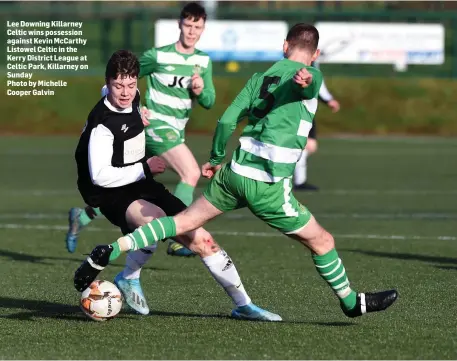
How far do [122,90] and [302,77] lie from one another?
1365 millimetres

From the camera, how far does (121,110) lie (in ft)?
24.0

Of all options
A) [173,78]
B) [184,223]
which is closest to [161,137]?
[173,78]

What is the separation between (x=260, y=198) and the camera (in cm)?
679

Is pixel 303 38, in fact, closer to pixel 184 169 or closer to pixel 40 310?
pixel 40 310

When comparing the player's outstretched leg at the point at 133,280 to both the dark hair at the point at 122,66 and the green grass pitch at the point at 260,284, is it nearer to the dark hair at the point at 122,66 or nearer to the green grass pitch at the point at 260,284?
the green grass pitch at the point at 260,284

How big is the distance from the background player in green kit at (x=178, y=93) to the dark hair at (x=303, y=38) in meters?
3.85

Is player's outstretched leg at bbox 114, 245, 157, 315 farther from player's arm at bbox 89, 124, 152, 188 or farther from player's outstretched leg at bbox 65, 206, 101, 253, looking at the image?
player's outstretched leg at bbox 65, 206, 101, 253

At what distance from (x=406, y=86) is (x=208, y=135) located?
5049 millimetres

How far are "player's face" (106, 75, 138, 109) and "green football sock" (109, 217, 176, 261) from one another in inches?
34.1

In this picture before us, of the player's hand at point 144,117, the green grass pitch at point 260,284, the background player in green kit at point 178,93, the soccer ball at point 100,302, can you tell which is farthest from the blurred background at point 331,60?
the soccer ball at point 100,302

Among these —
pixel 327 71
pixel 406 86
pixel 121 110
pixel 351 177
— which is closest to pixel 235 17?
pixel 327 71

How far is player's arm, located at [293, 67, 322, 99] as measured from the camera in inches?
252

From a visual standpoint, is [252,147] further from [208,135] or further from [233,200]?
[208,135]

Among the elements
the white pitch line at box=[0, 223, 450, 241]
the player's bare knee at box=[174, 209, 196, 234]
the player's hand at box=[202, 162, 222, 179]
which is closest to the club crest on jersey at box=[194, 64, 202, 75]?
the white pitch line at box=[0, 223, 450, 241]
